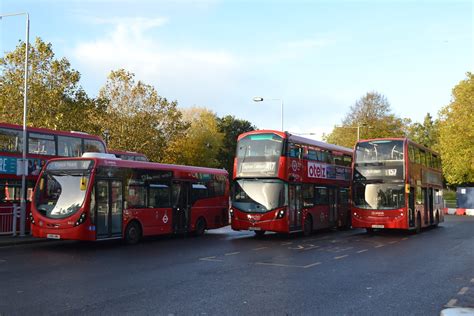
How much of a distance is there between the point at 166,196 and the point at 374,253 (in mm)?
8058

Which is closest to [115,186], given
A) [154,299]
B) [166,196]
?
[166,196]

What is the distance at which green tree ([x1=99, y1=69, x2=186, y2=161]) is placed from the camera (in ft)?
140

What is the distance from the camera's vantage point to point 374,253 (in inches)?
642

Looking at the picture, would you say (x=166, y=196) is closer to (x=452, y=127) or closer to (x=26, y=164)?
(x=26, y=164)

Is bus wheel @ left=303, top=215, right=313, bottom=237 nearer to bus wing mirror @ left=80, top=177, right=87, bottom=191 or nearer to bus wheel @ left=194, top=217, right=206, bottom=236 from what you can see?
bus wheel @ left=194, top=217, right=206, bottom=236

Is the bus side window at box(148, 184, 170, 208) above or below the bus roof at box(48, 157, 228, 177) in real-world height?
below

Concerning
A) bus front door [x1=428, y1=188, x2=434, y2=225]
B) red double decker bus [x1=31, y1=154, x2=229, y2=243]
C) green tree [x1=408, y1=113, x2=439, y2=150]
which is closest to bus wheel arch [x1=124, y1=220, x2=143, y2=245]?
red double decker bus [x1=31, y1=154, x2=229, y2=243]

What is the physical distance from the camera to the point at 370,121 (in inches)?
2635

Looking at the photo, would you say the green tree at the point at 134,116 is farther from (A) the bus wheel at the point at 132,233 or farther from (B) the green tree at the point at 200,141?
(A) the bus wheel at the point at 132,233

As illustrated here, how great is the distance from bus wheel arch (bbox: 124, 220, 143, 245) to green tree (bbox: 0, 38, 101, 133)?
20.2 metres

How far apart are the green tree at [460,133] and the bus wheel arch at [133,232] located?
39774 mm

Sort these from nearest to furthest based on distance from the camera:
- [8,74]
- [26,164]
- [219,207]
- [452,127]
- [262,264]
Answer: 1. [262,264]
2. [26,164]
3. [219,207]
4. [8,74]
5. [452,127]

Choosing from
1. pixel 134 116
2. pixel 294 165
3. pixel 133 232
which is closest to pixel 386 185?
pixel 294 165

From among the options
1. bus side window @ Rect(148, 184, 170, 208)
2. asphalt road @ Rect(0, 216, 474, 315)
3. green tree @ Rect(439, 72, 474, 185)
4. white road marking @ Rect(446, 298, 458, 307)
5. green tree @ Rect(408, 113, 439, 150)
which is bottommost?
white road marking @ Rect(446, 298, 458, 307)
